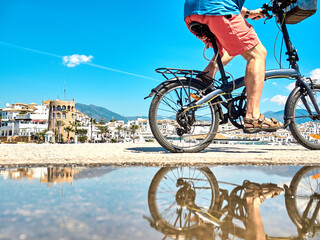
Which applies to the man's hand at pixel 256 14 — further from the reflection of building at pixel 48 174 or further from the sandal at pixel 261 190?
the reflection of building at pixel 48 174

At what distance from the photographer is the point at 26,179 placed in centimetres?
143

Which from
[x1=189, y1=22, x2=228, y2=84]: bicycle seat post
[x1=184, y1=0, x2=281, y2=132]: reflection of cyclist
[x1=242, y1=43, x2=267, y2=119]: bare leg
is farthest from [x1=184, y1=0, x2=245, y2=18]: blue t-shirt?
[x1=242, y1=43, x2=267, y2=119]: bare leg

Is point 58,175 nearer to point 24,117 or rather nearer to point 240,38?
point 240,38

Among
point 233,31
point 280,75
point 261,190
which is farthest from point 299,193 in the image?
point 280,75

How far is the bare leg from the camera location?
10.1ft

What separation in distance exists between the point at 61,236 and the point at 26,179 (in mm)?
893

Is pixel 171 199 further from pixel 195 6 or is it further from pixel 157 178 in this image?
pixel 195 6

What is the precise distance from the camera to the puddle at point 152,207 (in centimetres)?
71

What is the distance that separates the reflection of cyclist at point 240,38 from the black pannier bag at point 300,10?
1133 mm

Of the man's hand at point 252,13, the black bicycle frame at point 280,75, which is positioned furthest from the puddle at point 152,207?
the man's hand at point 252,13

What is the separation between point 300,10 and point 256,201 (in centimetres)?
359

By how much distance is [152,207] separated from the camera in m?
0.96

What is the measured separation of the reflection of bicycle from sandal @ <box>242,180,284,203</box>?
28 millimetres

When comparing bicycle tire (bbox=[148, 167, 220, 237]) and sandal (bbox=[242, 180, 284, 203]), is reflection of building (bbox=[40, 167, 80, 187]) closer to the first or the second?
bicycle tire (bbox=[148, 167, 220, 237])
